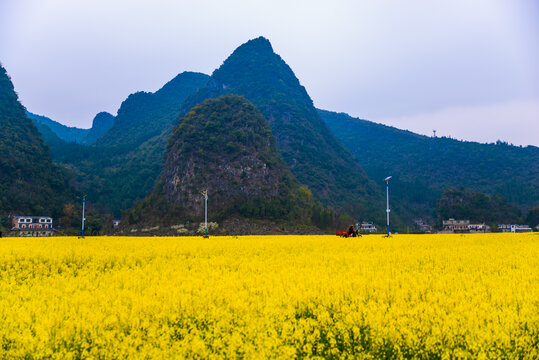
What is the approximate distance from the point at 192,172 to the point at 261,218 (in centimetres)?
3424

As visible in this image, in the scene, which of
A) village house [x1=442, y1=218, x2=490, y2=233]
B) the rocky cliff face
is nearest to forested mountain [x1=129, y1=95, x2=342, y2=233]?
the rocky cliff face

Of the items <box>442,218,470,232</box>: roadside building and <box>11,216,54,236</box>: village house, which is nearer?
<box>11,216,54,236</box>: village house

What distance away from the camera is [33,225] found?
5108 inches

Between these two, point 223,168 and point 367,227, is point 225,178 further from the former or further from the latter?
point 367,227

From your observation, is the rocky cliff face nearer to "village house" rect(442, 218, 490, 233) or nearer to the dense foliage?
"village house" rect(442, 218, 490, 233)

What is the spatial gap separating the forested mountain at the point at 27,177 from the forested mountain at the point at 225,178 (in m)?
34.7

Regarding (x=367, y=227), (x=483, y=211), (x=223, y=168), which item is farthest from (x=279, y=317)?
(x=483, y=211)

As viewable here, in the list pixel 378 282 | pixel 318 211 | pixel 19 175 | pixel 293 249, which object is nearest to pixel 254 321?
pixel 378 282

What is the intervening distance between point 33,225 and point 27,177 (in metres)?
32.7

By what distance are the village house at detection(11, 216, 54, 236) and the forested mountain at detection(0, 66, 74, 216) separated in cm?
770

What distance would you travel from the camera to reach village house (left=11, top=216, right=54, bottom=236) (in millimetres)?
122062

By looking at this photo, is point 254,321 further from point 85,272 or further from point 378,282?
point 85,272

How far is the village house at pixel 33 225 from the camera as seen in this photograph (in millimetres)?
122062

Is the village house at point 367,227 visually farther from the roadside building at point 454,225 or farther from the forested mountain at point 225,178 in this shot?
the roadside building at point 454,225
